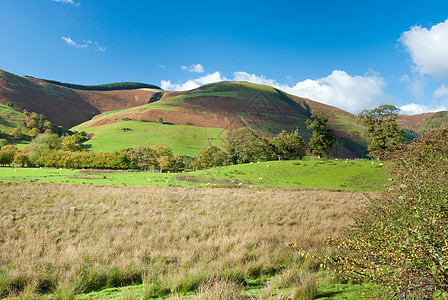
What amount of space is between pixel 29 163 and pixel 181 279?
85.3m

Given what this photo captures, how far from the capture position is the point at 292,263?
21.6 feet

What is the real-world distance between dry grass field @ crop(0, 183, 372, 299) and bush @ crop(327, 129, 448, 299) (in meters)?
1.29

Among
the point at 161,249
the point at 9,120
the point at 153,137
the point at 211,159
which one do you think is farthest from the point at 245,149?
the point at 9,120

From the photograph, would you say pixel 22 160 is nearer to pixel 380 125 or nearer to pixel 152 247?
pixel 152 247

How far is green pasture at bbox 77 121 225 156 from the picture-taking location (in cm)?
10344

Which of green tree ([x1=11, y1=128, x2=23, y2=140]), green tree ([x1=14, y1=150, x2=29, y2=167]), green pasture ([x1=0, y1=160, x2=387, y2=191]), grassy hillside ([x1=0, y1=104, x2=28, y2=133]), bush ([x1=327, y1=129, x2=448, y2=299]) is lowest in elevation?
green tree ([x1=14, y1=150, x2=29, y2=167])

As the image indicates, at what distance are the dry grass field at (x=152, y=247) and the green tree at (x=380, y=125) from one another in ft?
127

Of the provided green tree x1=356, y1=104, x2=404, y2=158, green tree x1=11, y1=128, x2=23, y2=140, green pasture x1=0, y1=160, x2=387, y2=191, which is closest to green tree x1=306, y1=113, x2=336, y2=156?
green tree x1=356, y1=104, x2=404, y2=158

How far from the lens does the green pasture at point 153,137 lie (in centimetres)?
10344

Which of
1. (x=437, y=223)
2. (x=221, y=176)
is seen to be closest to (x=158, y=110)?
(x=221, y=176)

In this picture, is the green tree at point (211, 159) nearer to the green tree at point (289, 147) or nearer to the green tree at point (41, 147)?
the green tree at point (289, 147)

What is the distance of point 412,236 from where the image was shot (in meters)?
3.82

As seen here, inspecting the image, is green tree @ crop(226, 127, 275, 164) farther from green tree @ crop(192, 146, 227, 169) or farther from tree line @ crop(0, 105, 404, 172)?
green tree @ crop(192, 146, 227, 169)

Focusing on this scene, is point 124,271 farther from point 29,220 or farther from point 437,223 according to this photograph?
point 29,220
